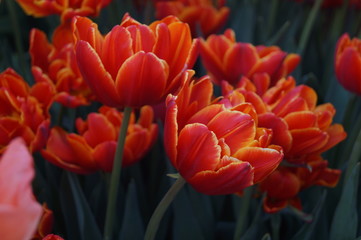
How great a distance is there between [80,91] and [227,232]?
0.28 metres

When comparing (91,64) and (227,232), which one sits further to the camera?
(227,232)

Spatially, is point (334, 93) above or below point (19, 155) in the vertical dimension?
below

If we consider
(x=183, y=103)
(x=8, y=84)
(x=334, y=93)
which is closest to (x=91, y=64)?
(x=183, y=103)

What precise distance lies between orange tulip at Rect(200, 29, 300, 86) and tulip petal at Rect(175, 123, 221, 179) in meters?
0.35

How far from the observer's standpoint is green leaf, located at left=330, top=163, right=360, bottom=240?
608mm

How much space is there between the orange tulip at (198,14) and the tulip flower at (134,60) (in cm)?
56

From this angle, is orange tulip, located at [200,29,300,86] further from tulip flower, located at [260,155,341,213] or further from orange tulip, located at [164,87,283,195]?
orange tulip, located at [164,87,283,195]

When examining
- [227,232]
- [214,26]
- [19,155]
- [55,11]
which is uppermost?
[19,155]

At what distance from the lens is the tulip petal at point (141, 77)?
47 centimetres

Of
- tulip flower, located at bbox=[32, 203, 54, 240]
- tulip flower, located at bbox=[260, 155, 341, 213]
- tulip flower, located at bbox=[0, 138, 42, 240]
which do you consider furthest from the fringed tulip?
tulip flower, located at bbox=[0, 138, 42, 240]

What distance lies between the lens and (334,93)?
96 centimetres

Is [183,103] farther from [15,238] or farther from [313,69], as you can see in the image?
[313,69]

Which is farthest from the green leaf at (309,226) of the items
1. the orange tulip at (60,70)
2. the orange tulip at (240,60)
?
the orange tulip at (60,70)

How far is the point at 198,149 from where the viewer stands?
1.44 ft
